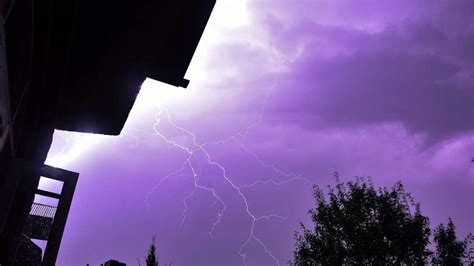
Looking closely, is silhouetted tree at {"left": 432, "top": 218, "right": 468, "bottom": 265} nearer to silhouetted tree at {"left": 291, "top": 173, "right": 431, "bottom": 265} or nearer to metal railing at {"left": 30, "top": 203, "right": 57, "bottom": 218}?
silhouetted tree at {"left": 291, "top": 173, "right": 431, "bottom": 265}

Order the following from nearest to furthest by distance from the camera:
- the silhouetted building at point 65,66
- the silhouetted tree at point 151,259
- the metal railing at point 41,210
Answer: the silhouetted building at point 65,66
the metal railing at point 41,210
the silhouetted tree at point 151,259

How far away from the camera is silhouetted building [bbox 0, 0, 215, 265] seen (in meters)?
2.50

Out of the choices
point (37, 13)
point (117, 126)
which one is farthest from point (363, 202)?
point (37, 13)

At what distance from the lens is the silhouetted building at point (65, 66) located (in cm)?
250

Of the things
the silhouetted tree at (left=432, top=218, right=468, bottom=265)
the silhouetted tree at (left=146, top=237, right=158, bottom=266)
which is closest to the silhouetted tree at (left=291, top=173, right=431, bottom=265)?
the silhouetted tree at (left=432, top=218, right=468, bottom=265)

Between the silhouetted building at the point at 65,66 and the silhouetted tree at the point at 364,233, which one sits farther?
the silhouetted tree at the point at 364,233

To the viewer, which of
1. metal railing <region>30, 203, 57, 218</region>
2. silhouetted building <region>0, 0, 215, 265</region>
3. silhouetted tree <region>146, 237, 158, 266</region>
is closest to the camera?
silhouetted building <region>0, 0, 215, 265</region>

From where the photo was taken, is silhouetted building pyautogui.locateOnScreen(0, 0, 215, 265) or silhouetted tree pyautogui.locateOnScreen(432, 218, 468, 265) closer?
silhouetted building pyautogui.locateOnScreen(0, 0, 215, 265)

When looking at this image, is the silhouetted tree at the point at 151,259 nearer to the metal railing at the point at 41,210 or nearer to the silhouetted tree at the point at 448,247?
the metal railing at the point at 41,210

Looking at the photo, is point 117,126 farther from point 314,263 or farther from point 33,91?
point 314,263

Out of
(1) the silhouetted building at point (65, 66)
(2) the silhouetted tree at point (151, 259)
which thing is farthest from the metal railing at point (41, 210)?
(2) the silhouetted tree at point (151, 259)

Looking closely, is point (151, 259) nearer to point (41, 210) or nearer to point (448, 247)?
point (41, 210)

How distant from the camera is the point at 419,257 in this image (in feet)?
48.0

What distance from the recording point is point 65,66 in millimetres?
2861
